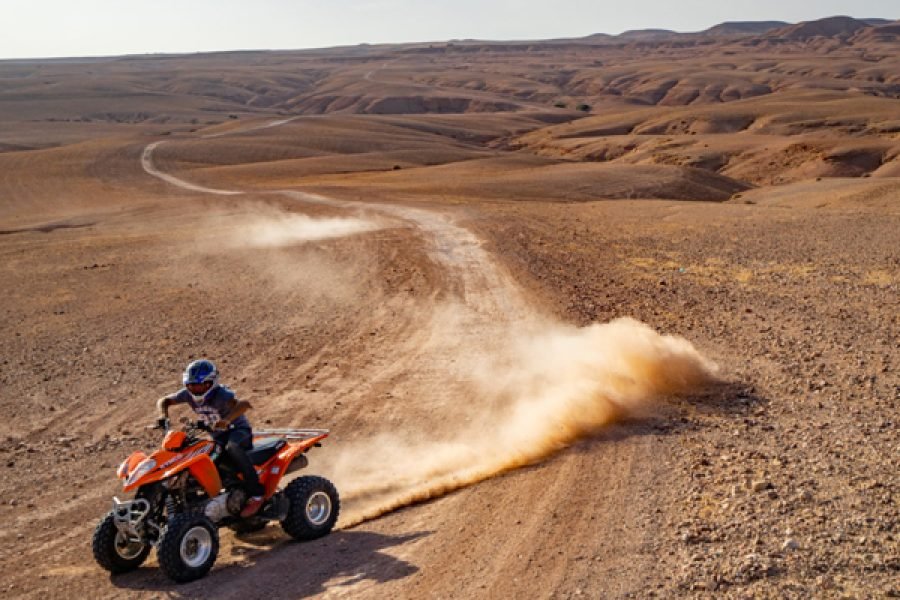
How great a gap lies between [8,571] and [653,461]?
690 centimetres

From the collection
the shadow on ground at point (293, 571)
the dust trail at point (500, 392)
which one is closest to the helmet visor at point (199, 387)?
the shadow on ground at point (293, 571)

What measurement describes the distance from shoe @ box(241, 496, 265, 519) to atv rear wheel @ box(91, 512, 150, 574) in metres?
0.93

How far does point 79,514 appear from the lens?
10062 mm

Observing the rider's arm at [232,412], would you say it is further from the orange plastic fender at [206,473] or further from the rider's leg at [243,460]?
the orange plastic fender at [206,473]

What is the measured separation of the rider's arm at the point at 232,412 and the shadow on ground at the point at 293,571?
1.38 meters

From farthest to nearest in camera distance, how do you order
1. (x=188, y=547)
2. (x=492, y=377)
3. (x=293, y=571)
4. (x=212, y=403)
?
(x=492, y=377) < (x=212, y=403) < (x=293, y=571) < (x=188, y=547)

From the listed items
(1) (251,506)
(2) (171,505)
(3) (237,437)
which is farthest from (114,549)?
(3) (237,437)

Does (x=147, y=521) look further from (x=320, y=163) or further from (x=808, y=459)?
(x=320, y=163)

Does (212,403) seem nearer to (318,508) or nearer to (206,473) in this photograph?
(206,473)

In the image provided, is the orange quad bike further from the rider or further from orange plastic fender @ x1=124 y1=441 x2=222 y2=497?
the rider

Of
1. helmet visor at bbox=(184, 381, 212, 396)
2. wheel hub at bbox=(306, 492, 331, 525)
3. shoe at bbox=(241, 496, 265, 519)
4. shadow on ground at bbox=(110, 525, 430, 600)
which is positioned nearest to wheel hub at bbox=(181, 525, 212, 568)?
shadow on ground at bbox=(110, 525, 430, 600)

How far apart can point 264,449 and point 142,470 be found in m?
1.42

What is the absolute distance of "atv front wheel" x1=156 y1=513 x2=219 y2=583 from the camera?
7.87 metres

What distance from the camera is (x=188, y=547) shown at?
8.09m
